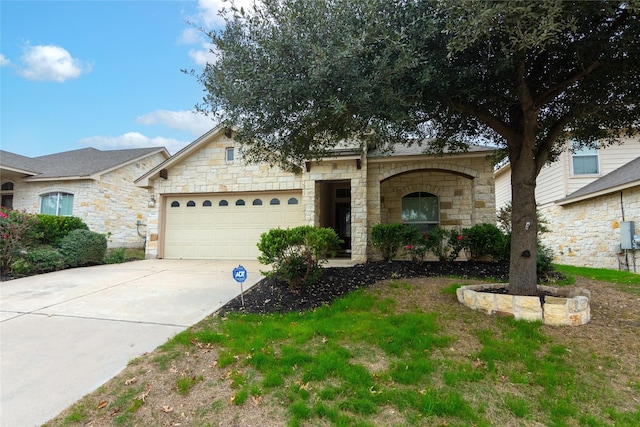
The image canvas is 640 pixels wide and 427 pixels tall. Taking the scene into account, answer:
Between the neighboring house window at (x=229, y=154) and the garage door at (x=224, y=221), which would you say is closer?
the garage door at (x=224, y=221)

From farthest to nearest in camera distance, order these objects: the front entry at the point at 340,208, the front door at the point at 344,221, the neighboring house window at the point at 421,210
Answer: the front door at the point at 344,221 < the front entry at the point at 340,208 < the neighboring house window at the point at 421,210

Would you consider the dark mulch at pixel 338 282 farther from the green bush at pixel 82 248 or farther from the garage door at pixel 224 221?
the green bush at pixel 82 248

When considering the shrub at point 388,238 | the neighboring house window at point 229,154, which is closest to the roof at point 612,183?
the shrub at point 388,238

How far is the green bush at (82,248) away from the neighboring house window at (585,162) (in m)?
17.6

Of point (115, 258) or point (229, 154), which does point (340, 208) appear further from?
point (115, 258)

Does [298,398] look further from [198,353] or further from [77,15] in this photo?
[77,15]

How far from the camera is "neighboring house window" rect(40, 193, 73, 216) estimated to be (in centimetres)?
1404

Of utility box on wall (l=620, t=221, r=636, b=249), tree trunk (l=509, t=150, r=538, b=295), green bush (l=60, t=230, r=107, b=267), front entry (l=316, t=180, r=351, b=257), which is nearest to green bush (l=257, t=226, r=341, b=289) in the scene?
tree trunk (l=509, t=150, r=538, b=295)

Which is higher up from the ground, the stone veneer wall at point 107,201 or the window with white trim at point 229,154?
the window with white trim at point 229,154

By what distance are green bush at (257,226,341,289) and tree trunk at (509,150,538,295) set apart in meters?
3.05

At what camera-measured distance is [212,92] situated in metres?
4.78

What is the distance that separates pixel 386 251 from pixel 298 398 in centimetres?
652

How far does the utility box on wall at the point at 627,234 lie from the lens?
9.22 metres

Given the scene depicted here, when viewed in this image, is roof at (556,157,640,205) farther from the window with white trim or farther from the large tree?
the window with white trim
